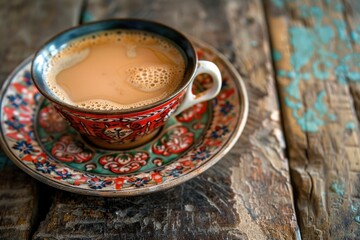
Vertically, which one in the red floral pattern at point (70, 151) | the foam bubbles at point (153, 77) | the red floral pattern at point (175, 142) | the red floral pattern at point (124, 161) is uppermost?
the foam bubbles at point (153, 77)

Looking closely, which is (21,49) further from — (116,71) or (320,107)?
(320,107)

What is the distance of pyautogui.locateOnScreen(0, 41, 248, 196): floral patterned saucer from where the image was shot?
2.55 feet

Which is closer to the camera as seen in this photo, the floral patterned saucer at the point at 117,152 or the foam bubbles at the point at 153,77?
the floral patterned saucer at the point at 117,152

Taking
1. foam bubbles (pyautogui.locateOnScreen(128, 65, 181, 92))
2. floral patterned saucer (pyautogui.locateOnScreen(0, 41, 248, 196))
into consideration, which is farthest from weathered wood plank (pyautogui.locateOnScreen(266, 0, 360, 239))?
foam bubbles (pyautogui.locateOnScreen(128, 65, 181, 92))

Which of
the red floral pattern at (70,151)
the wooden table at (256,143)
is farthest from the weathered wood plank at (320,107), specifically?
the red floral pattern at (70,151)

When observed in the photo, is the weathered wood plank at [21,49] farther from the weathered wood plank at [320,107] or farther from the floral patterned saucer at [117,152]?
the weathered wood plank at [320,107]

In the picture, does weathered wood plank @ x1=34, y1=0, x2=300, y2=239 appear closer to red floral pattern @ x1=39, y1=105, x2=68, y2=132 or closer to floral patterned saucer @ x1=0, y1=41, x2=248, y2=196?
floral patterned saucer @ x1=0, y1=41, x2=248, y2=196

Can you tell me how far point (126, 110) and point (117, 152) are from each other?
0.14 metres

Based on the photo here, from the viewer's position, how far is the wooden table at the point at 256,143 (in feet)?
2.54

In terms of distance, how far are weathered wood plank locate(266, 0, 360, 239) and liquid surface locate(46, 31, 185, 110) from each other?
279 millimetres

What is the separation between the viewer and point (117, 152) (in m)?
0.87

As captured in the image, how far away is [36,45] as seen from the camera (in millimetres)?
1142

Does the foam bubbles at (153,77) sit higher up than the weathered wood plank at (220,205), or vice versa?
the foam bubbles at (153,77)

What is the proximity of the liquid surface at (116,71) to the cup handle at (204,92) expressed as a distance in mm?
36
